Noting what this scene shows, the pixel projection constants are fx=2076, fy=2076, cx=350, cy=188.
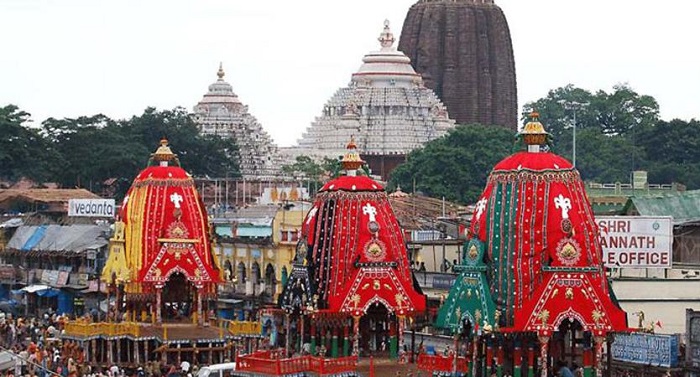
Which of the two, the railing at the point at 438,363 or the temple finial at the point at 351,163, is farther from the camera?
the temple finial at the point at 351,163

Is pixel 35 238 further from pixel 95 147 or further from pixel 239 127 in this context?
pixel 239 127

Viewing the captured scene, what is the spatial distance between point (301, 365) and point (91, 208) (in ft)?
130

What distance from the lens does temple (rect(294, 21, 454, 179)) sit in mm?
124625

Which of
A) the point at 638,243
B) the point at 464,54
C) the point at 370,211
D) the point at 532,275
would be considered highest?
the point at 464,54

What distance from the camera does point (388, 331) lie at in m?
40.0

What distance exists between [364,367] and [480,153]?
65715mm

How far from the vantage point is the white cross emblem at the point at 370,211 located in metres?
39.4

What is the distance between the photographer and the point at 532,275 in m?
33.0

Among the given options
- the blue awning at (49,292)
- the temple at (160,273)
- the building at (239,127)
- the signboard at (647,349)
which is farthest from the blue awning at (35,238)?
the building at (239,127)

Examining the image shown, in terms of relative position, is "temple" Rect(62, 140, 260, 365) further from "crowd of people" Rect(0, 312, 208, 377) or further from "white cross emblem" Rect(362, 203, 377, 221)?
"white cross emblem" Rect(362, 203, 377, 221)

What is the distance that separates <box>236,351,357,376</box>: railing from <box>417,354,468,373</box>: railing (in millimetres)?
1304

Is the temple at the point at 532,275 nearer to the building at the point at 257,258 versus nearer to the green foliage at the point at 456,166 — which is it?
the building at the point at 257,258

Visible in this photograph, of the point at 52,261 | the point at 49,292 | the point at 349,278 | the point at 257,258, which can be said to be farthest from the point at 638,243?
the point at 52,261

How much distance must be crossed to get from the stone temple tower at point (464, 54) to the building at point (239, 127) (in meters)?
14.5
